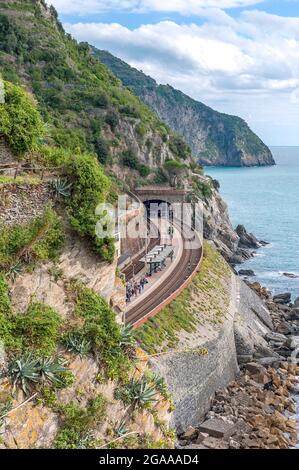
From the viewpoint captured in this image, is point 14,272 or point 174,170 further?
point 174,170

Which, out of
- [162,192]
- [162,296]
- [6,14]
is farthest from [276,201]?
[162,296]

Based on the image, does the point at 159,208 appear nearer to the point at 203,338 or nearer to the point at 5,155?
the point at 203,338

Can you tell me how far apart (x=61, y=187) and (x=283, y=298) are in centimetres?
4443

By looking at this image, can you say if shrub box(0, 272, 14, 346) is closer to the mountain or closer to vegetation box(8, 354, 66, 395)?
vegetation box(8, 354, 66, 395)

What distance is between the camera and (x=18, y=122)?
19.3m

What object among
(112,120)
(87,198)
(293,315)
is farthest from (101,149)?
(87,198)

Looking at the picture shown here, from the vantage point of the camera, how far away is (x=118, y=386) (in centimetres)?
1822

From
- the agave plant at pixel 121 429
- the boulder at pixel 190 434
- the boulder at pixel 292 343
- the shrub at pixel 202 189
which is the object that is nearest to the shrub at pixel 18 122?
the agave plant at pixel 121 429

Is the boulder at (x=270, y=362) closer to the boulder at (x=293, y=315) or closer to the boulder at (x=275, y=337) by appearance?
the boulder at (x=275, y=337)

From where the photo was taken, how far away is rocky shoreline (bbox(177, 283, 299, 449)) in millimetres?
29047

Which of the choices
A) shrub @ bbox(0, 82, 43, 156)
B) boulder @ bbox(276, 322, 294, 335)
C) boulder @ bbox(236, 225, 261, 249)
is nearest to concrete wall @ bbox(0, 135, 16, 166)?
shrub @ bbox(0, 82, 43, 156)

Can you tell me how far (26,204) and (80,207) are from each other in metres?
1.83

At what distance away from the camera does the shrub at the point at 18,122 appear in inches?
751

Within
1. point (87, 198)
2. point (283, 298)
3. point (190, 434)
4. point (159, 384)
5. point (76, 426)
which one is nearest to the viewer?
point (76, 426)
